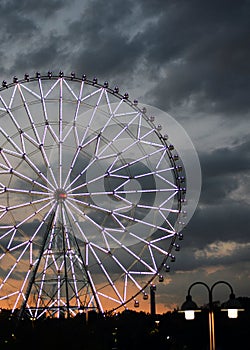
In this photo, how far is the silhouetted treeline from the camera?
4394cm

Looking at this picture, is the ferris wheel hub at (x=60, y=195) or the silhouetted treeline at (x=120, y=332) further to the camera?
the silhouetted treeline at (x=120, y=332)

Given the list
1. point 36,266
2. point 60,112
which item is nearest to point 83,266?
point 36,266

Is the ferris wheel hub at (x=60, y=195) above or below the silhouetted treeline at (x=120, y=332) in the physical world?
above

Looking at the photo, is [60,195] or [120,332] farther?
[120,332]

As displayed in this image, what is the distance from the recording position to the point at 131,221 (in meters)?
43.7

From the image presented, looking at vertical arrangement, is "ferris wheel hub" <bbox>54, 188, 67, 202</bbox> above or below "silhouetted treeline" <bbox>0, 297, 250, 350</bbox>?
A: above

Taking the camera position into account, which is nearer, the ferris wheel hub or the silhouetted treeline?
the ferris wheel hub

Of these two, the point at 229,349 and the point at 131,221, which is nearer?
the point at 131,221

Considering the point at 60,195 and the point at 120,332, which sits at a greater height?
the point at 60,195

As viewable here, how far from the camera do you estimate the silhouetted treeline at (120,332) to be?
1730 inches

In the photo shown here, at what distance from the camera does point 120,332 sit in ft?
229

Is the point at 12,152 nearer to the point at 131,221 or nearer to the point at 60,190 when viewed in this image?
the point at 60,190

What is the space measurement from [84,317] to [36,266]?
8620 millimetres

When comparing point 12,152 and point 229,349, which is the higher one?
point 12,152
